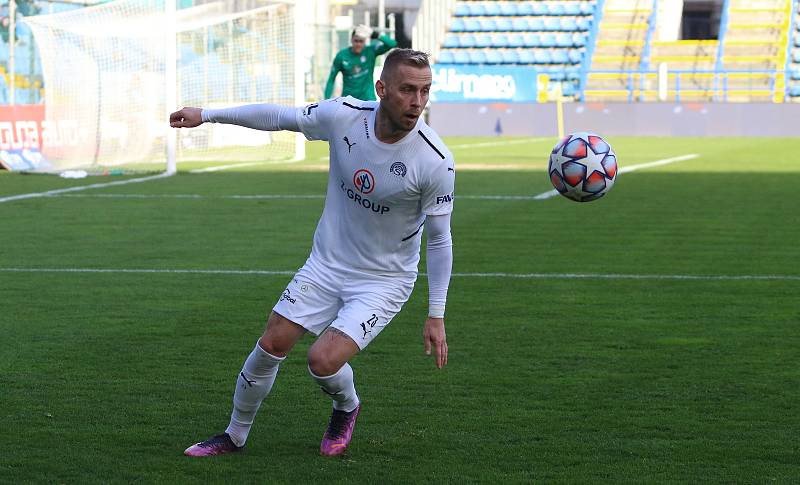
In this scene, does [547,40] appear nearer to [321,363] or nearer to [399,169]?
[399,169]

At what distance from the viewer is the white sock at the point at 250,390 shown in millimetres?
5441

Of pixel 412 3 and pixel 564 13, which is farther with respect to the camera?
pixel 412 3

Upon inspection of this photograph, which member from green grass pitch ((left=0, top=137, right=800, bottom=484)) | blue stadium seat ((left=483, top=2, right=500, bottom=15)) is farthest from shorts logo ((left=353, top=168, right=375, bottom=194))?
blue stadium seat ((left=483, top=2, right=500, bottom=15))

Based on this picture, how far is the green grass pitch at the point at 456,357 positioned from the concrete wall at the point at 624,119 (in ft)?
81.8

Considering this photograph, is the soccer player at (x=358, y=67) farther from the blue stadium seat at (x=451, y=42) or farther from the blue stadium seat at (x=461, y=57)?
the blue stadium seat at (x=451, y=42)

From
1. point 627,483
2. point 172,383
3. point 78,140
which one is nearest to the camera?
point 627,483

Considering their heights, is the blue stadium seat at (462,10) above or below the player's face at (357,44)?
below

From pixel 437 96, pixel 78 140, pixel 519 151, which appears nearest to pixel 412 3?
pixel 437 96

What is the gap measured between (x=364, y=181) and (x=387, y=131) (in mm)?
207

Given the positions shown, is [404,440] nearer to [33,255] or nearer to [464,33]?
[33,255]

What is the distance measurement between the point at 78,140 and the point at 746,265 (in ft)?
43.8

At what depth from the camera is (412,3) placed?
58000 mm

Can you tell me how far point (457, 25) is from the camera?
171 feet

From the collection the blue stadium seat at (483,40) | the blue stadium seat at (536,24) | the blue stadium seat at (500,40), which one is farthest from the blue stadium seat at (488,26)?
the blue stadium seat at (536,24)
